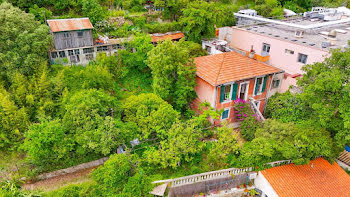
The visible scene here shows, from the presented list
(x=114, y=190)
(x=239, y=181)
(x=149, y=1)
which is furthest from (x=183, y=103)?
(x=149, y=1)

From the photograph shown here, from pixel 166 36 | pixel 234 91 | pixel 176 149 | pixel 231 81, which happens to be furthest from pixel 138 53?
pixel 176 149

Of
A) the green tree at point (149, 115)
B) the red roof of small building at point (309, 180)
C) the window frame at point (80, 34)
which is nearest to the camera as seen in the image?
the red roof of small building at point (309, 180)

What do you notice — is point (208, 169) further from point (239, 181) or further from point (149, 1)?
point (149, 1)

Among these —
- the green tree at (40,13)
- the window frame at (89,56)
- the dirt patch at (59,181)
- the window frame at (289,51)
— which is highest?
the green tree at (40,13)

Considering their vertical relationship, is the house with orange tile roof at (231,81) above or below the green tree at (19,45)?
below

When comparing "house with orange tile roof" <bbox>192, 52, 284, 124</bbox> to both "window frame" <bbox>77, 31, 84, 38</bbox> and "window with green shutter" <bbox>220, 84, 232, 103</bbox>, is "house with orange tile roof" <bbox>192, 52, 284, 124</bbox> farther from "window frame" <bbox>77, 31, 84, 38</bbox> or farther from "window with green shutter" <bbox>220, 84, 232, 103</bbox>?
"window frame" <bbox>77, 31, 84, 38</bbox>

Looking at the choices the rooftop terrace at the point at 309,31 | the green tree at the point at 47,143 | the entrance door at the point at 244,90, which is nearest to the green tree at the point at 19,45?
the green tree at the point at 47,143

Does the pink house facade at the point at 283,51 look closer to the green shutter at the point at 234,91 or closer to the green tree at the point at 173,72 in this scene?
the green shutter at the point at 234,91

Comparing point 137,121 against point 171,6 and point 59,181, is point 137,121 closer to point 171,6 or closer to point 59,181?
point 59,181
